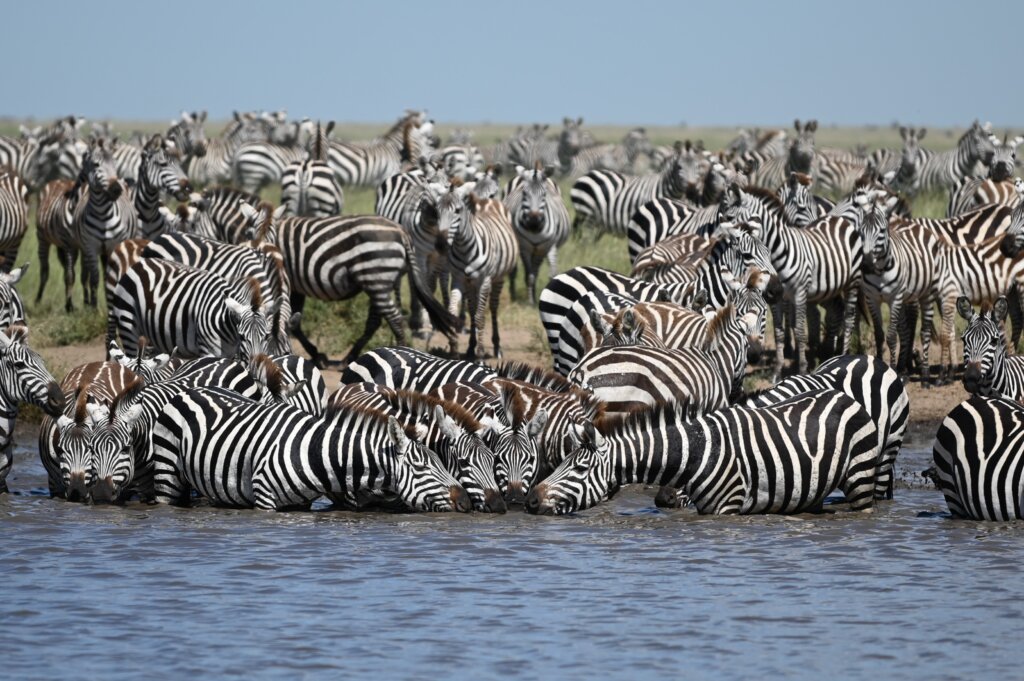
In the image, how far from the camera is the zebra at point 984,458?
899 centimetres

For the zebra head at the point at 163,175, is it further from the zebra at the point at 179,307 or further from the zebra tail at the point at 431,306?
the zebra at the point at 179,307

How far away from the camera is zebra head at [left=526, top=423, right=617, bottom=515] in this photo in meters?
9.17

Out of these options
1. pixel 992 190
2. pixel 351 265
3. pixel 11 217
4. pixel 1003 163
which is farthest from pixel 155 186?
pixel 1003 163

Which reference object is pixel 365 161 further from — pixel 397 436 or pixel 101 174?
pixel 397 436

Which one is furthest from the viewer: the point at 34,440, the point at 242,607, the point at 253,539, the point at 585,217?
the point at 585,217

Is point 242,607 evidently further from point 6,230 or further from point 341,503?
point 6,230

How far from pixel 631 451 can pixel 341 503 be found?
187cm

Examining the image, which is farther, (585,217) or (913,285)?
(585,217)

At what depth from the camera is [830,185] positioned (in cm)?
3002

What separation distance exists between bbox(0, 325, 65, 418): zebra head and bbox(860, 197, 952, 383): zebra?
774cm

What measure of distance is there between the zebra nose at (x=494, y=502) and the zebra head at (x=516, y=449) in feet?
0.26

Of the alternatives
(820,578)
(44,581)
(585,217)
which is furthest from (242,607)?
(585,217)

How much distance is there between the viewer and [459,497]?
30.5 feet

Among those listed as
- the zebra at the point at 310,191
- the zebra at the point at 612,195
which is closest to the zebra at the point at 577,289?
the zebra at the point at 310,191
